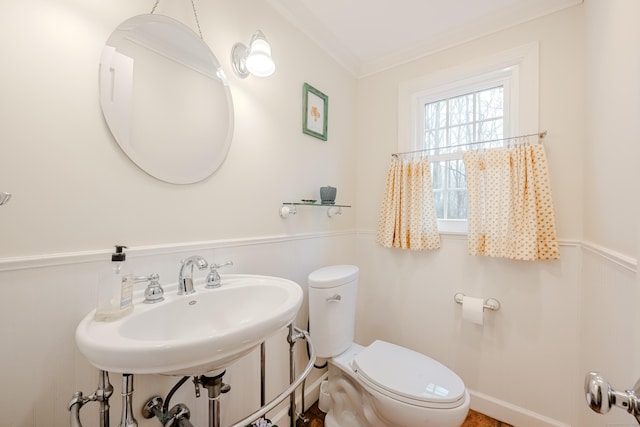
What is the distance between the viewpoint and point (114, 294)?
747 millimetres

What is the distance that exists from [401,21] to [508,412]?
2.35 meters

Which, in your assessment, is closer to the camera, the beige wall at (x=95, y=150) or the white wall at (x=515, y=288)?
the beige wall at (x=95, y=150)

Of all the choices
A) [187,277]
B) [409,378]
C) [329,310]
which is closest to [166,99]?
[187,277]

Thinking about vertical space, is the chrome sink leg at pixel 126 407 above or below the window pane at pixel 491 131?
below

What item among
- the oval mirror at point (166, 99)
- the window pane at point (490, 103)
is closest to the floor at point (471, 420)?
the oval mirror at point (166, 99)

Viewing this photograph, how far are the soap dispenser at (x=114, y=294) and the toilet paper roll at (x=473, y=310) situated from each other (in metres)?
1.62

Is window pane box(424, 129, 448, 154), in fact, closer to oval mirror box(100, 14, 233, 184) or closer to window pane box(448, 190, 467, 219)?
window pane box(448, 190, 467, 219)

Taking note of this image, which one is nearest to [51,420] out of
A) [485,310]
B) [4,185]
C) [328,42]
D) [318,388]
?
[4,185]

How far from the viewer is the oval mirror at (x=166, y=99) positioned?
0.86 meters

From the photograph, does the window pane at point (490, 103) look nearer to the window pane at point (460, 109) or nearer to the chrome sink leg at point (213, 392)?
the window pane at point (460, 109)

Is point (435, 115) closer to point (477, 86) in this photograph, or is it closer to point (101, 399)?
point (477, 86)

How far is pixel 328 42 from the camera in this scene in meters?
1.70

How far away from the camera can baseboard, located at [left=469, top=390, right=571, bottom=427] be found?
1.40 metres

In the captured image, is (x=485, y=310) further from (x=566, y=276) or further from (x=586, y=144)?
(x=586, y=144)
